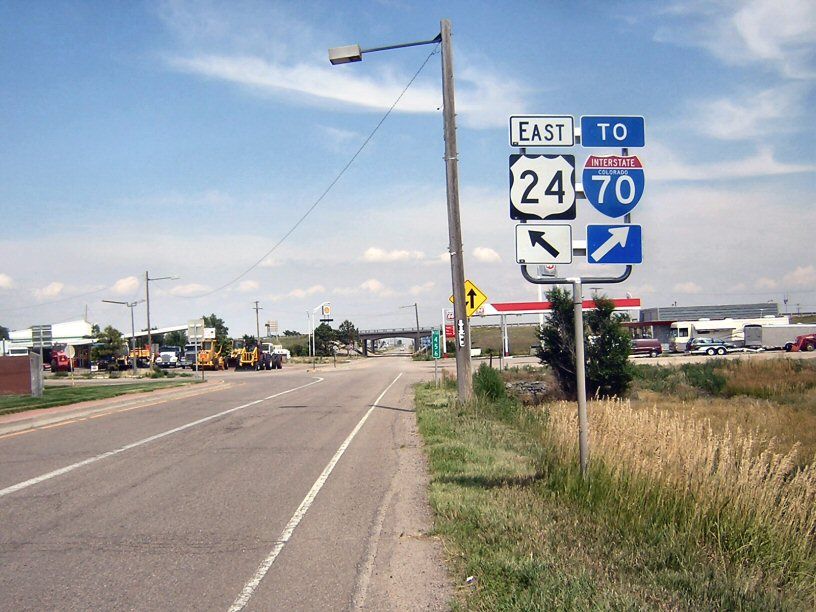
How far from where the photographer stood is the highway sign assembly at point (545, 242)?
7660 millimetres

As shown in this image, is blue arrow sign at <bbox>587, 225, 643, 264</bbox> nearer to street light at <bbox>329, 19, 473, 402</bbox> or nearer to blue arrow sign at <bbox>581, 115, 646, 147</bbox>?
blue arrow sign at <bbox>581, 115, 646, 147</bbox>

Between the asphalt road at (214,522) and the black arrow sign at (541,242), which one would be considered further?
the black arrow sign at (541,242)

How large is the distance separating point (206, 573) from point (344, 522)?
2.06 meters

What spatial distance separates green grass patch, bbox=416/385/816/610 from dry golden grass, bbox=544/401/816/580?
0.13 ft

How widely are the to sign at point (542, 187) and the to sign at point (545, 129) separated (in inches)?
6.8

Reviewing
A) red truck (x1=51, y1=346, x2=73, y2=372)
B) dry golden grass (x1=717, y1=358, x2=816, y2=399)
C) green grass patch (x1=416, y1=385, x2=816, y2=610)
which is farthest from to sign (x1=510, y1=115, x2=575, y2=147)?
red truck (x1=51, y1=346, x2=73, y2=372)

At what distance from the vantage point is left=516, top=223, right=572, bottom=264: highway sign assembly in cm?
766

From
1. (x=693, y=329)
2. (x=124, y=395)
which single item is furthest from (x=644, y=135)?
(x=693, y=329)

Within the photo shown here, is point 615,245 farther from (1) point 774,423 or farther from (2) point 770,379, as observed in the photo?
(2) point 770,379

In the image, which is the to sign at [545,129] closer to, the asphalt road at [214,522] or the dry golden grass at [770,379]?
the asphalt road at [214,522]

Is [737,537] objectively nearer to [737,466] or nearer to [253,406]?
[737,466]

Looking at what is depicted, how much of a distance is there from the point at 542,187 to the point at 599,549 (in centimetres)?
368

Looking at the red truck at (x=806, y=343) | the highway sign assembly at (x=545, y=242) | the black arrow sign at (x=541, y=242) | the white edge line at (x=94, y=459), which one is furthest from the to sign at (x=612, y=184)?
the red truck at (x=806, y=343)

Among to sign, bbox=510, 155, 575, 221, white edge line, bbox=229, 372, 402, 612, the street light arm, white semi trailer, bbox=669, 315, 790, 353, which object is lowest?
white edge line, bbox=229, 372, 402, 612
